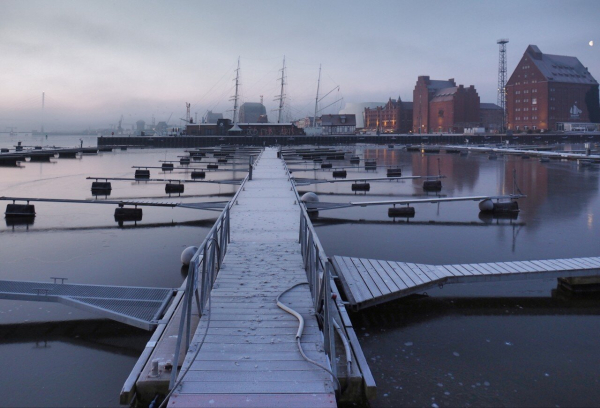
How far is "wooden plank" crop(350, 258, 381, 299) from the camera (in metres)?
10.0

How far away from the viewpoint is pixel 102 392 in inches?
292

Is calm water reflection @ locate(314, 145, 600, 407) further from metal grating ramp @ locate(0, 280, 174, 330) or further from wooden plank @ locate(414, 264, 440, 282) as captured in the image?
metal grating ramp @ locate(0, 280, 174, 330)

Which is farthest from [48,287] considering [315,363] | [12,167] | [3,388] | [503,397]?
[12,167]

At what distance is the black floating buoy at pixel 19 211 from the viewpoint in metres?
22.2

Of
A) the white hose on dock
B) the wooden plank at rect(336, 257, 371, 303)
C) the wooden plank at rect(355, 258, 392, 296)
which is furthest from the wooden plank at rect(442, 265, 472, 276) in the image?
the white hose on dock

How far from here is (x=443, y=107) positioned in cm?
Answer: 12812

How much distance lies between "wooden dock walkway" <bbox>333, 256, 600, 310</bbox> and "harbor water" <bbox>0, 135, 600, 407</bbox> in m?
0.54

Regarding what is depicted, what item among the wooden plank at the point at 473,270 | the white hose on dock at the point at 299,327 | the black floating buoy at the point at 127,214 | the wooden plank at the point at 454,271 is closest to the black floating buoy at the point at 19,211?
the black floating buoy at the point at 127,214

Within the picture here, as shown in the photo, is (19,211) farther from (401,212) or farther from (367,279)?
(367,279)

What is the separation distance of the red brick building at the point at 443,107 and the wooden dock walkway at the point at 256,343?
12410cm

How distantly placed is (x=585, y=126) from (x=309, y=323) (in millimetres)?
131162

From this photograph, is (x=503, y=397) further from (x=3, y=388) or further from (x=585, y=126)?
(x=585, y=126)

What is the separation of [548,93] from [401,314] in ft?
395

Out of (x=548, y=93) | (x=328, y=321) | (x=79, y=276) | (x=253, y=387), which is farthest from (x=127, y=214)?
(x=548, y=93)
